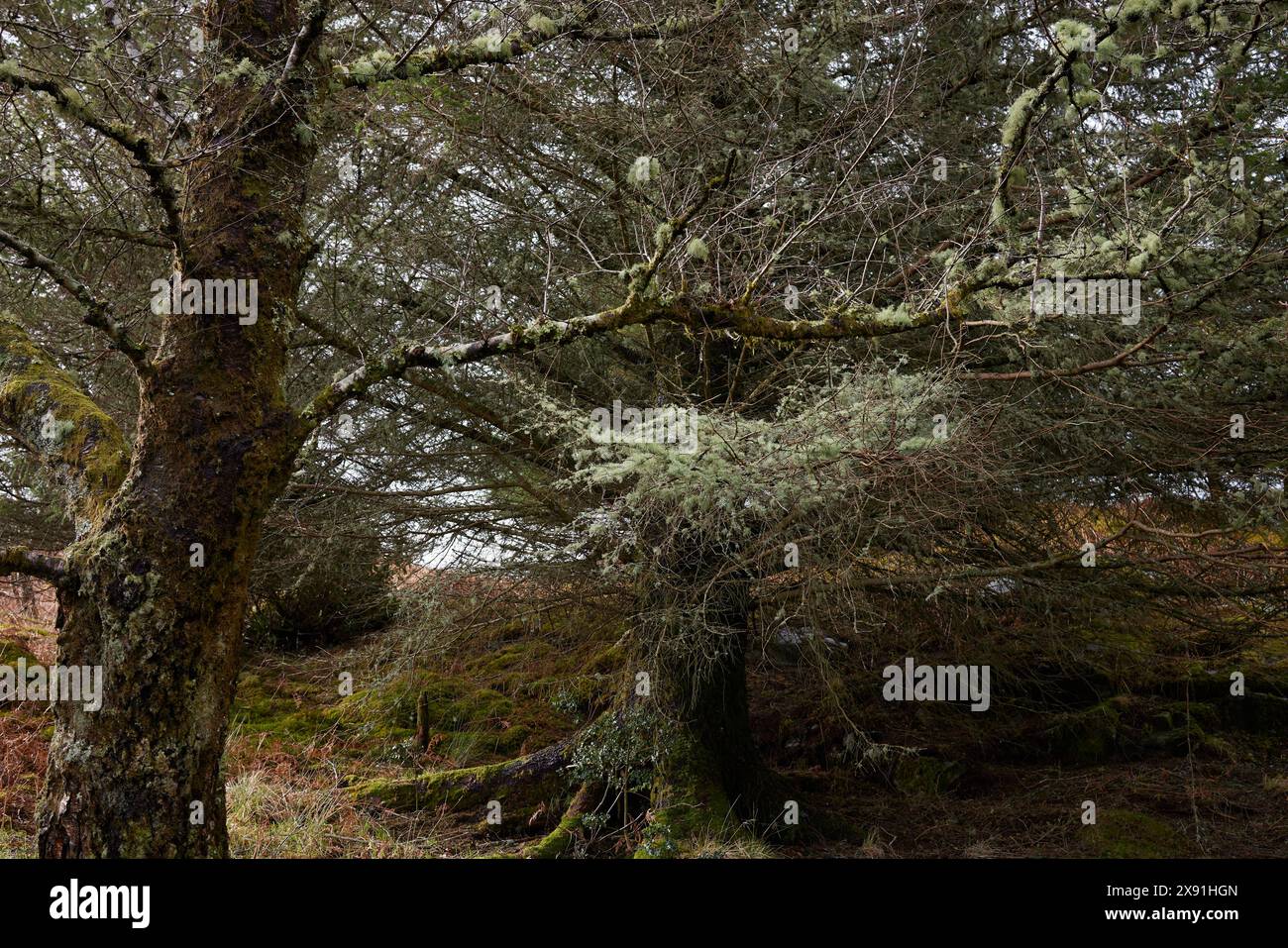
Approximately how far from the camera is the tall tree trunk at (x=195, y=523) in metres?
3.64

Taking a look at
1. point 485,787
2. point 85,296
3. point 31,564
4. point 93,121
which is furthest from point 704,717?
point 93,121

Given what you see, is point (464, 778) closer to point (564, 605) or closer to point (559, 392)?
point (564, 605)

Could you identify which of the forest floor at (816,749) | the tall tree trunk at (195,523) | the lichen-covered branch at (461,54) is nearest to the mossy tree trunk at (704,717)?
the forest floor at (816,749)

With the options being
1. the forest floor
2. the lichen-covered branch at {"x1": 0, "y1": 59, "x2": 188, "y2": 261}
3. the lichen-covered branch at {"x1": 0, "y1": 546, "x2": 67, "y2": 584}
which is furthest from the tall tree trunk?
the forest floor

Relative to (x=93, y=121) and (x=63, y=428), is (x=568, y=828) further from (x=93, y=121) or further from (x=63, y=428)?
(x=93, y=121)

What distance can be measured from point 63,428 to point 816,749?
6364 millimetres

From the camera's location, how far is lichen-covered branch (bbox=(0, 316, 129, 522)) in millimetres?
4102

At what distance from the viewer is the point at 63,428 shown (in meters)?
4.22

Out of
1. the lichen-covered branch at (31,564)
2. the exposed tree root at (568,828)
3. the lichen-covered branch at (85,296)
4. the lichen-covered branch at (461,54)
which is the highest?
the lichen-covered branch at (461,54)

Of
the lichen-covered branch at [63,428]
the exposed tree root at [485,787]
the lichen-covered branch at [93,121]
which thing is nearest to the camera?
the lichen-covered branch at [93,121]

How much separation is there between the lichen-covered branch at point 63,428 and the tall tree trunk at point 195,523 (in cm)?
26

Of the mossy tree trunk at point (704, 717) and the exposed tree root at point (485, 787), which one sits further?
the exposed tree root at point (485, 787)

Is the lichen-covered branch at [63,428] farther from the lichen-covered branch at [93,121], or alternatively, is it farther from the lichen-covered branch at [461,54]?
the lichen-covered branch at [461,54]

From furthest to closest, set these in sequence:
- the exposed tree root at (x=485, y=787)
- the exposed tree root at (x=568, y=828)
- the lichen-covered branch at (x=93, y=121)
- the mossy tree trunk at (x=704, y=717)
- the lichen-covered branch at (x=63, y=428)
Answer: the exposed tree root at (x=485, y=787) → the exposed tree root at (x=568, y=828) → the mossy tree trunk at (x=704, y=717) → the lichen-covered branch at (x=63, y=428) → the lichen-covered branch at (x=93, y=121)
